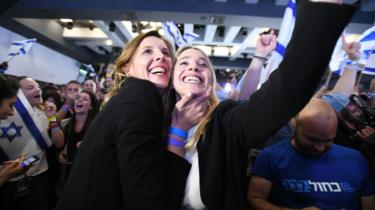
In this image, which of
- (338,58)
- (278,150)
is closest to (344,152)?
(278,150)

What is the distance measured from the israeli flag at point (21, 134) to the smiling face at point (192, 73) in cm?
158

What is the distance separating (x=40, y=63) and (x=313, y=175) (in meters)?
8.55

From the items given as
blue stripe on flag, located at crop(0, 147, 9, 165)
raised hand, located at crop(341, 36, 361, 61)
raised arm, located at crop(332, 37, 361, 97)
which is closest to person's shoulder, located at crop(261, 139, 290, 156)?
raised arm, located at crop(332, 37, 361, 97)

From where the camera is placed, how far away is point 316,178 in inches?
54.3

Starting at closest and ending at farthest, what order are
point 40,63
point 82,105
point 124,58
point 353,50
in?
point 124,58 → point 353,50 → point 82,105 → point 40,63

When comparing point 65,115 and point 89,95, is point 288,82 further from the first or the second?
point 65,115

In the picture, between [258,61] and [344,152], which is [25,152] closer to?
[258,61]

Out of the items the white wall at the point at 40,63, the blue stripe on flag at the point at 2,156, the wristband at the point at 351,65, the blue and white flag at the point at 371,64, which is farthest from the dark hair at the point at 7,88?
the white wall at the point at 40,63

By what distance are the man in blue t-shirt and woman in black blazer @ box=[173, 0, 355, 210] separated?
1.86 feet

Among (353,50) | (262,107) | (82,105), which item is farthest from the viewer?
(82,105)

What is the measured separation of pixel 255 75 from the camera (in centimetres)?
192

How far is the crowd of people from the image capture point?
1.95 ft

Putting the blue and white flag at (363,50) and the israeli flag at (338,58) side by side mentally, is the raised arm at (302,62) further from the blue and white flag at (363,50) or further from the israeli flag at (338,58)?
the israeli flag at (338,58)

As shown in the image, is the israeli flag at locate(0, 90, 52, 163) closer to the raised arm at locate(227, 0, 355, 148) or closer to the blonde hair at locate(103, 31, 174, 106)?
the blonde hair at locate(103, 31, 174, 106)
